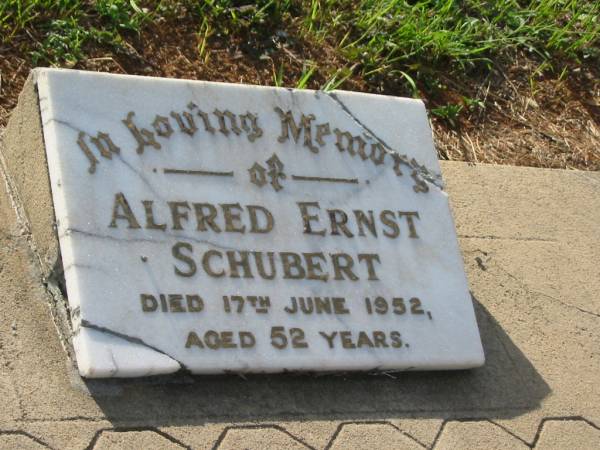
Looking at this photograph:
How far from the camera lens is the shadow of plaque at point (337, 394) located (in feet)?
9.05

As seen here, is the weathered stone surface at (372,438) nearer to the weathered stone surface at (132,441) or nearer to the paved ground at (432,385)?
the paved ground at (432,385)

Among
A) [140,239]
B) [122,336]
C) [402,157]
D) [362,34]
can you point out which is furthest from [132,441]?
[362,34]

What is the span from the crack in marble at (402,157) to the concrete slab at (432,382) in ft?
1.08

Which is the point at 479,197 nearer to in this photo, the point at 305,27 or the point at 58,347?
the point at 305,27

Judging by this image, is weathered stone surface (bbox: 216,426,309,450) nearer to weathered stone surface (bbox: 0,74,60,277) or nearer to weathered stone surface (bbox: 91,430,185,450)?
weathered stone surface (bbox: 91,430,185,450)

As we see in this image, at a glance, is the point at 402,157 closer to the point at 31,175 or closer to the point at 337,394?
the point at 337,394

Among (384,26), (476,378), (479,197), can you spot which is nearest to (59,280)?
(476,378)

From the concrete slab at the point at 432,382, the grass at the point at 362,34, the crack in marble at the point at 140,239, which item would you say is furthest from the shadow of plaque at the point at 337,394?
the grass at the point at 362,34

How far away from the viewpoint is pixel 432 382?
3.11 meters

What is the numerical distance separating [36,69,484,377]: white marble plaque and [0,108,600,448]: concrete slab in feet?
0.33

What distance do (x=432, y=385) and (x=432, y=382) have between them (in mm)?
10

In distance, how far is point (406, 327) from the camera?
3031mm

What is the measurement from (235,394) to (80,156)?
69cm

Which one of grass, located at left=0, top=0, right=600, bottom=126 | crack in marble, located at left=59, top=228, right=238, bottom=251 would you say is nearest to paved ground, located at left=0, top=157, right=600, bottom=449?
crack in marble, located at left=59, top=228, right=238, bottom=251
